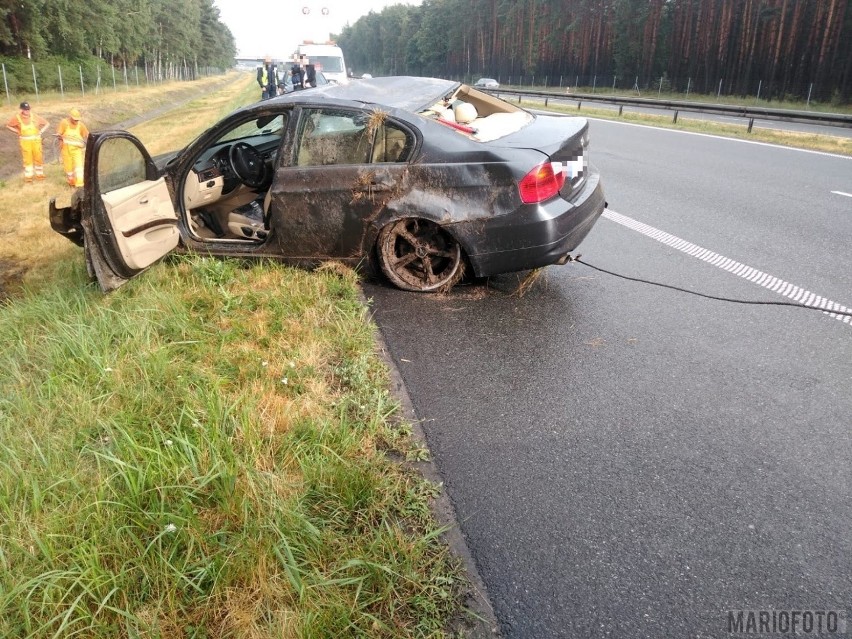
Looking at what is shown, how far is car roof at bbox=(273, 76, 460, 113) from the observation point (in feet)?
16.1

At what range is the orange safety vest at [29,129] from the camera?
1367cm

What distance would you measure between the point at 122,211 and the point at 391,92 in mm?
2321

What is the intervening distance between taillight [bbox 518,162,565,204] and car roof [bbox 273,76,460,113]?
1155mm

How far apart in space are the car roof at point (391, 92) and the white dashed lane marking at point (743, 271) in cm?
245

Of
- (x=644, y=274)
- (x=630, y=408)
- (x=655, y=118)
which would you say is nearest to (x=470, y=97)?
(x=644, y=274)

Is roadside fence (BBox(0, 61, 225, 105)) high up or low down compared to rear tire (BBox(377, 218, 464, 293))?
up

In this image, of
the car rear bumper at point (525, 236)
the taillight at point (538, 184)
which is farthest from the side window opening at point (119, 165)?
the taillight at point (538, 184)

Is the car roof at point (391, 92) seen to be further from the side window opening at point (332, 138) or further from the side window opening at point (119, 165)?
the side window opening at point (119, 165)

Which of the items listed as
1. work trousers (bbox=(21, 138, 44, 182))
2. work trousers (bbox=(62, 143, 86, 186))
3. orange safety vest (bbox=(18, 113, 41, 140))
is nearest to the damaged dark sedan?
work trousers (bbox=(62, 143, 86, 186))

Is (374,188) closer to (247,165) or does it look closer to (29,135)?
(247,165)

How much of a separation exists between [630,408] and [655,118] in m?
19.8

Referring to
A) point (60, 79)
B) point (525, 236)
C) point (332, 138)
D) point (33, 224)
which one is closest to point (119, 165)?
point (332, 138)

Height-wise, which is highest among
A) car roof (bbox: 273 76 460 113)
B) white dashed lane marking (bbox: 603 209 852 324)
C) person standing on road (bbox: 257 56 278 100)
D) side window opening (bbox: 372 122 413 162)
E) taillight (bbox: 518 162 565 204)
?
person standing on road (bbox: 257 56 278 100)

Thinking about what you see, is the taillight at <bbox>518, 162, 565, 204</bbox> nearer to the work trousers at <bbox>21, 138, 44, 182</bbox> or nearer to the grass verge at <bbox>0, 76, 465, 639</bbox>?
the grass verge at <bbox>0, 76, 465, 639</bbox>
